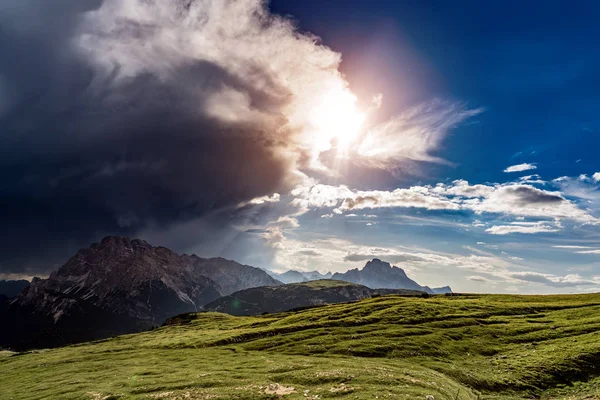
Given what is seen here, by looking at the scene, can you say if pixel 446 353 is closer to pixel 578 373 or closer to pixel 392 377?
pixel 578 373

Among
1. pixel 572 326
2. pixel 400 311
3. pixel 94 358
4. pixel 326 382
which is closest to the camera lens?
pixel 326 382

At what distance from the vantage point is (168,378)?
171ft

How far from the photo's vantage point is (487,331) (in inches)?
3039

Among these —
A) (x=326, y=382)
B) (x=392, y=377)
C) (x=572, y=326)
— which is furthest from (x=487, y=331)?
(x=326, y=382)

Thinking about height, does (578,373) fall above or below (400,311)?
below

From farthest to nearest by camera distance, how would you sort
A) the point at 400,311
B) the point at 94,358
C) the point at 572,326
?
the point at 400,311
the point at 94,358
the point at 572,326

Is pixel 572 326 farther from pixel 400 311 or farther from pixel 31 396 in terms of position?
pixel 31 396

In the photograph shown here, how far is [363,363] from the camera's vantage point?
5419cm

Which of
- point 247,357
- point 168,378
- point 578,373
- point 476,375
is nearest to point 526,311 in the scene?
point 578,373

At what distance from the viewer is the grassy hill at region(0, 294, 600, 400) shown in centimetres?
4331

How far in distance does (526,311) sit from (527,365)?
2309 inches

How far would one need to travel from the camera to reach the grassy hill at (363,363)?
142ft

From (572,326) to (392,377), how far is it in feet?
201

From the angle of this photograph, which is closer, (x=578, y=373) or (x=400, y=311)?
(x=578, y=373)
